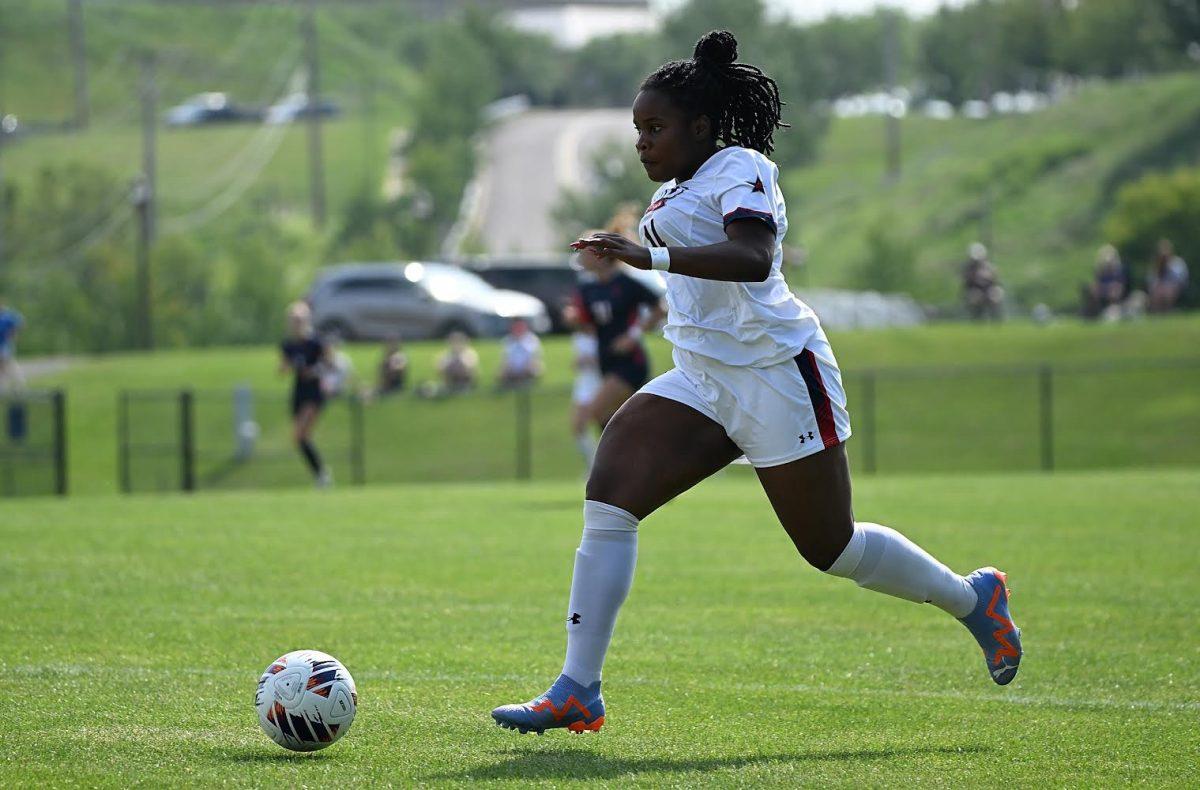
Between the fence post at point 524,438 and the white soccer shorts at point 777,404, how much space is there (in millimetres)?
20492

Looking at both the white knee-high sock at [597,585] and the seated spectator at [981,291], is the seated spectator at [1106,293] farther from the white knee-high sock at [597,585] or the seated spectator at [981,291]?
the white knee-high sock at [597,585]

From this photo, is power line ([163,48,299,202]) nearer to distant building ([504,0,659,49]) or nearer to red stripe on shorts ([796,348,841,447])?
distant building ([504,0,659,49])

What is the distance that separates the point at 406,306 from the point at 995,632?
33708mm

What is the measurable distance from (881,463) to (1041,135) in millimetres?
51571

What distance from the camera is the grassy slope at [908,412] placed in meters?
28.5

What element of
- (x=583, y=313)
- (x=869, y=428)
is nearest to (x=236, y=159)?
(x=869, y=428)

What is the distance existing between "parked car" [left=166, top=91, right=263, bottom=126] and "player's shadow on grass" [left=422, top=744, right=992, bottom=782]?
287 ft

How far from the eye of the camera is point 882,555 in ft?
20.0

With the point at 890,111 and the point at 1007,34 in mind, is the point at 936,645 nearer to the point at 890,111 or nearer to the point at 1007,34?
the point at 890,111

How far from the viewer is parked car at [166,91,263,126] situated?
89.4 metres

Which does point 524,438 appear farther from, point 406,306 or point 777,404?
point 777,404

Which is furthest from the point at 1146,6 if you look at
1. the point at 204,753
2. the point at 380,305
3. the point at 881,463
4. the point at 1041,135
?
the point at 204,753

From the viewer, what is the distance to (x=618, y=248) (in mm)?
5297

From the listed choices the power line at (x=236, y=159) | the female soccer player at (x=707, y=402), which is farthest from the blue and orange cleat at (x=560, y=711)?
the power line at (x=236, y=159)
